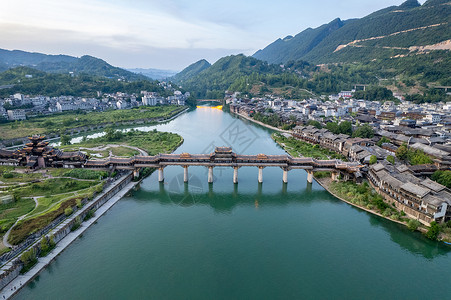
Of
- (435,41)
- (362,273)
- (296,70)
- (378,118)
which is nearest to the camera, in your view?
(362,273)

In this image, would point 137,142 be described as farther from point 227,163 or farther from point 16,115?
point 16,115

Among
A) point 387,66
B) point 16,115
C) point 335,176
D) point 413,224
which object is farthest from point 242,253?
point 387,66

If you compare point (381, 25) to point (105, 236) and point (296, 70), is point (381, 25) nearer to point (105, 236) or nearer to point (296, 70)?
point (296, 70)

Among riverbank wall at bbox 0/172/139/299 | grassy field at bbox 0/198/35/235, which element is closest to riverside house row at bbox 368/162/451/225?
riverbank wall at bbox 0/172/139/299

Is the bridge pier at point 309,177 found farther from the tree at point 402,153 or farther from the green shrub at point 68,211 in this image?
the green shrub at point 68,211

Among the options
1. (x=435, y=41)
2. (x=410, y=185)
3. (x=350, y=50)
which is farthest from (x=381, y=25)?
(x=410, y=185)

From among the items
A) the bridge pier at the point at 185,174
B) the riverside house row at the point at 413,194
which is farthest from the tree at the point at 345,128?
the bridge pier at the point at 185,174
